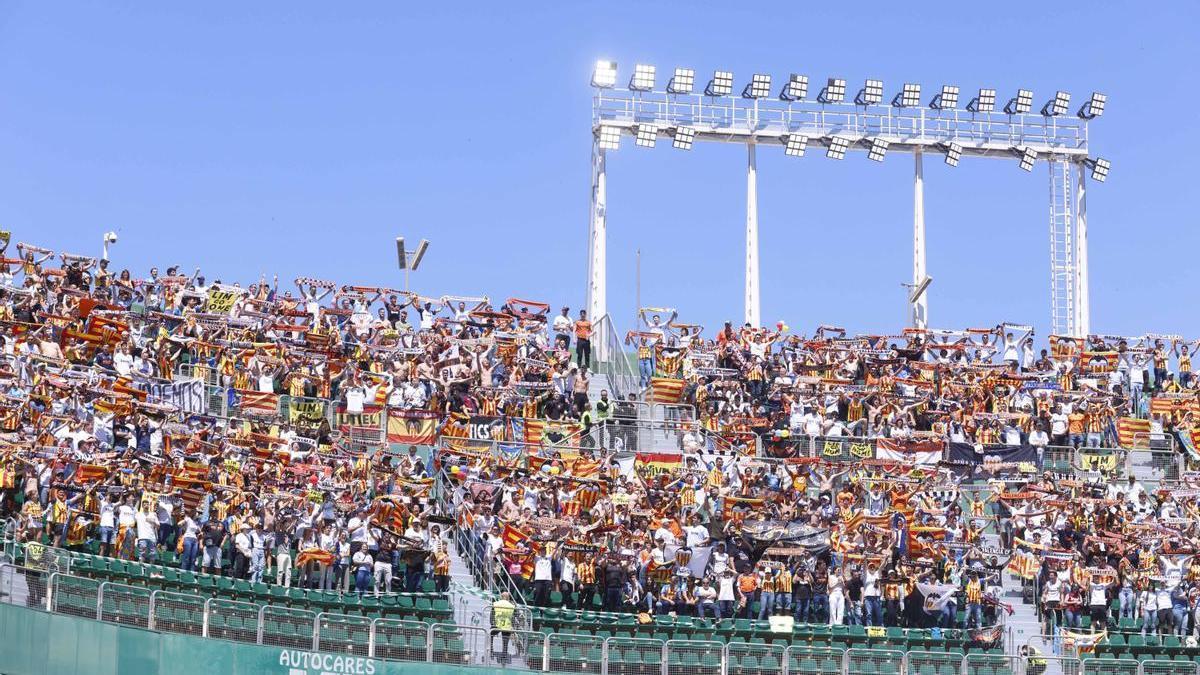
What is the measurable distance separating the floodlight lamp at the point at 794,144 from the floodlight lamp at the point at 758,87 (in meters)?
1.36

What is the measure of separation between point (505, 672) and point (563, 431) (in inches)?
404

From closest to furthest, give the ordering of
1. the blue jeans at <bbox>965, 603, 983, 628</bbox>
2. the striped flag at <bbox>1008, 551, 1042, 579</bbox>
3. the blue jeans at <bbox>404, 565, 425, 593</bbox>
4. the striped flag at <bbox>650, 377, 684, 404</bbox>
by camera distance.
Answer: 1. the blue jeans at <bbox>404, 565, 425, 593</bbox>
2. the blue jeans at <bbox>965, 603, 983, 628</bbox>
3. the striped flag at <bbox>1008, 551, 1042, 579</bbox>
4. the striped flag at <bbox>650, 377, 684, 404</bbox>

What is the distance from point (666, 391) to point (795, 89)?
15135mm

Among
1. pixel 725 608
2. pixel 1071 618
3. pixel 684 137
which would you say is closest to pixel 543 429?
pixel 725 608

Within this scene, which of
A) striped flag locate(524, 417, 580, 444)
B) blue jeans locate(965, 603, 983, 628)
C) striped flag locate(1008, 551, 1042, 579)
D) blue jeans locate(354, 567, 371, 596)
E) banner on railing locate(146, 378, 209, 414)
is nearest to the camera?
blue jeans locate(354, 567, 371, 596)

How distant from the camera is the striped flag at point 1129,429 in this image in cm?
4825

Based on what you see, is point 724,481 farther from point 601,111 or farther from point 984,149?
point 984,149

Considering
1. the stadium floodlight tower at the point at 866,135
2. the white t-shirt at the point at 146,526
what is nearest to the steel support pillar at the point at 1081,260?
the stadium floodlight tower at the point at 866,135

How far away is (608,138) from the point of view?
56844 millimetres

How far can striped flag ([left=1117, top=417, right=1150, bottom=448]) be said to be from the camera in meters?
48.2

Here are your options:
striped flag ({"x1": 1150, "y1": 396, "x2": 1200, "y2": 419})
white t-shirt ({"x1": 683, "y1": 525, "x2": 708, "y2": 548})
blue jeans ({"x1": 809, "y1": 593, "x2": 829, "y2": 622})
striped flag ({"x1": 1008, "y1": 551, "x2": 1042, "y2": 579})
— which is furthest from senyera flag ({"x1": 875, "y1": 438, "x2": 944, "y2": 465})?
white t-shirt ({"x1": 683, "y1": 525, "x2": 708, "y2": 548})

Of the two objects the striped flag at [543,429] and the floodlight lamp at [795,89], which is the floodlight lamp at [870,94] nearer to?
the floodlight lamp at [795,89]

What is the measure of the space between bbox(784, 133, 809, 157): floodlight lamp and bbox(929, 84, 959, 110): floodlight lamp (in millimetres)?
4342

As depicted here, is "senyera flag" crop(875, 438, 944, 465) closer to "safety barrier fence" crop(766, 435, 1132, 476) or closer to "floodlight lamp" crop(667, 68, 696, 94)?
"safety barrier fence" crop(766, 435, 1132, 476)
